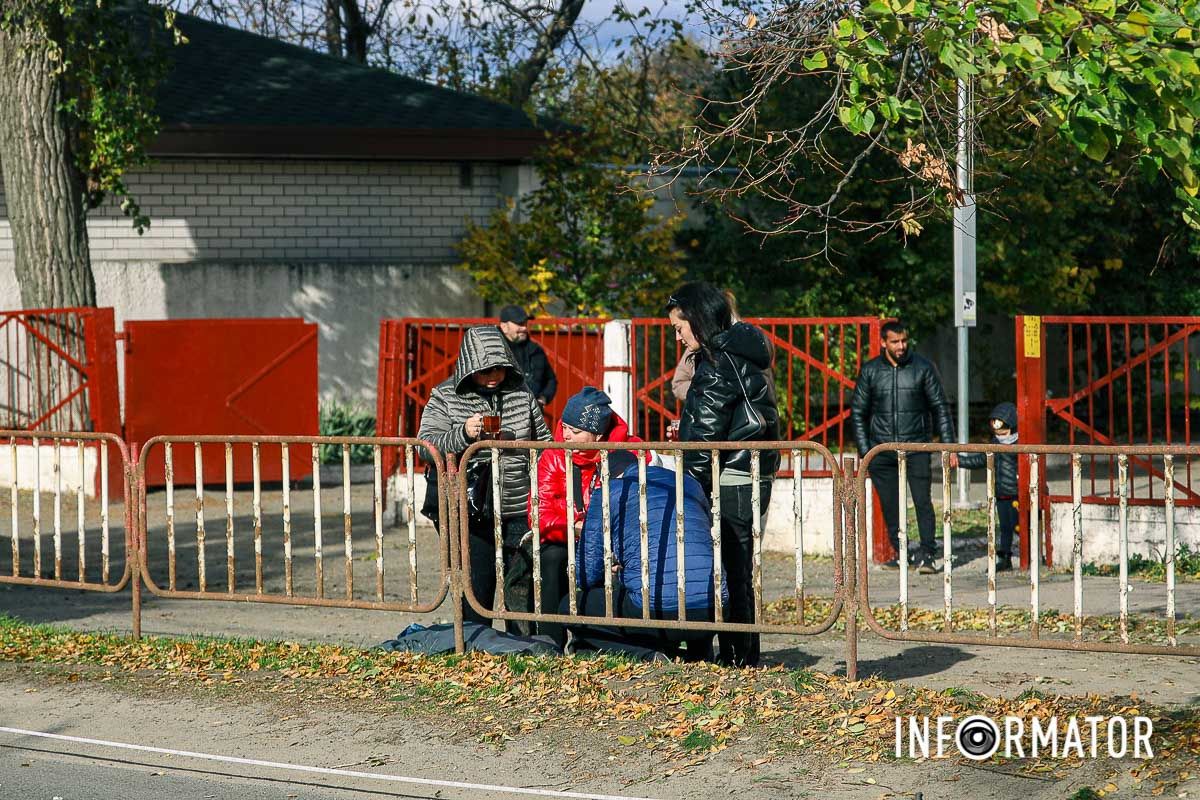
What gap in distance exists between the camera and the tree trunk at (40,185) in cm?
1547

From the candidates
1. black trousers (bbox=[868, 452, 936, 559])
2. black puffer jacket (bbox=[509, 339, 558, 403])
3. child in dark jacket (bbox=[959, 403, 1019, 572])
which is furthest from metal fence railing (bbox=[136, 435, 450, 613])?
child in dark jacket (bbox=[959, 403, 1019, 572])

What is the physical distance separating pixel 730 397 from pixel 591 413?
2.55ft

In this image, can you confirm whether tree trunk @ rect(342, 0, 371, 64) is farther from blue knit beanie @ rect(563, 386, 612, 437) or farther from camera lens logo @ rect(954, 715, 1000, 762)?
camera lens logo @ rect(954, 715, 1000, 762)

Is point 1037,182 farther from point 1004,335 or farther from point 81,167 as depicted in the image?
point 81,167

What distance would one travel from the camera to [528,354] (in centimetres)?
1225

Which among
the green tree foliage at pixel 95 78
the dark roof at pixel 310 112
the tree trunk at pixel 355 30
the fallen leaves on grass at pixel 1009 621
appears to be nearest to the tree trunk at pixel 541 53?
the tree trunk at pixel 355 30

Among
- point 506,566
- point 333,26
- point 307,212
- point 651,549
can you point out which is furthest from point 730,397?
point 333,26

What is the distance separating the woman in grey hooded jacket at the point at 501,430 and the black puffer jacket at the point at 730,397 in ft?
2.89

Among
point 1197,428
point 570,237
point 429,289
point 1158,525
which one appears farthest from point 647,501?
point 1197,428

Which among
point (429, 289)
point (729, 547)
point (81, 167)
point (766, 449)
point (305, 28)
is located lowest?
point (729, 547)

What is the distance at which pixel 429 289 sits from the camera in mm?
19719

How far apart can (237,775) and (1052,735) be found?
313 cm

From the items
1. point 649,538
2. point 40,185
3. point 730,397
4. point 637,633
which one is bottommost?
point 637,633

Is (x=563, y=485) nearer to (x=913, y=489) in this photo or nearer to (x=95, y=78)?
(x=913, y=489)
